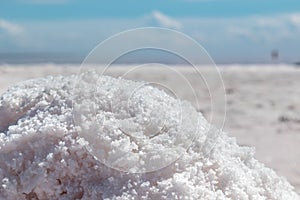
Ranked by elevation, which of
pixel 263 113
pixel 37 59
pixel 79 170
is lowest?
pixel 37 59

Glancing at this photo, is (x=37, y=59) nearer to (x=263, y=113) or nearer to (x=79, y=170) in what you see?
(x=263, y=113)

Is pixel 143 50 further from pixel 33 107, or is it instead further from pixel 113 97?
pixel 33 107

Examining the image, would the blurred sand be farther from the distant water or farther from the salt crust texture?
the distant water

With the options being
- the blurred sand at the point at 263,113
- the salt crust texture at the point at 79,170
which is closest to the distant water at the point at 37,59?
the blurred sand at the point at 263,113

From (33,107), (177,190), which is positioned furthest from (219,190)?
(33,107)

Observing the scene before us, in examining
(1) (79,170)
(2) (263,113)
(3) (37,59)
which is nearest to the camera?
(1) (79,170)

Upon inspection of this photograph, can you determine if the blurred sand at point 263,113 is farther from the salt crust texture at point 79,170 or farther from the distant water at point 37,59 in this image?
the distant water at point 37,59

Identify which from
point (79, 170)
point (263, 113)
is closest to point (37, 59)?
point (263, 113)

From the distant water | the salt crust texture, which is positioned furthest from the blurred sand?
the distant water
